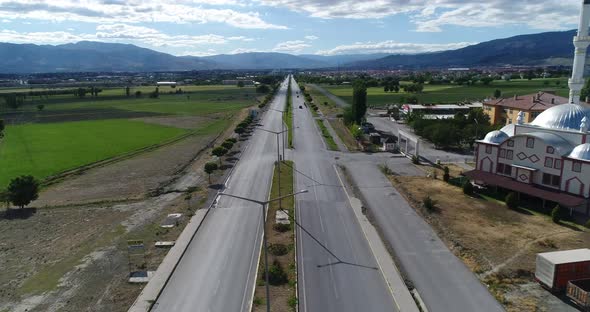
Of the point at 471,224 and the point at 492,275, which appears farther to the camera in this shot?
the point at 471,224

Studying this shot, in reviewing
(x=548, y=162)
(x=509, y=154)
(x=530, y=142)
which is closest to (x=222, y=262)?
(x=548, y=162)

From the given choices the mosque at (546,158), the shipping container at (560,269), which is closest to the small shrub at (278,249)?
the shipping container at (560,269)

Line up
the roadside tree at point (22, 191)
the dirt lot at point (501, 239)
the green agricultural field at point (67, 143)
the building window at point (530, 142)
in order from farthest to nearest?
the green agricultural field at point (67, 143), the building window at point (530, 142), the roadside tree at point (22, 191), the dirt lot at point (501, 239)

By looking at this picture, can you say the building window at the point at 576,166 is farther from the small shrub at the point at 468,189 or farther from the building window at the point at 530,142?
the small shrub at the point at 468,189

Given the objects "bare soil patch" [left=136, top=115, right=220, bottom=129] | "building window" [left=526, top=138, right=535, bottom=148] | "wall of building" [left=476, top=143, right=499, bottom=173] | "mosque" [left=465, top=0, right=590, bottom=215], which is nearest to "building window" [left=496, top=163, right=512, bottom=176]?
"mosque" [left=465, top=0, right=590, bottom=215]

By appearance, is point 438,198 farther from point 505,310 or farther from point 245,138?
point 245,138

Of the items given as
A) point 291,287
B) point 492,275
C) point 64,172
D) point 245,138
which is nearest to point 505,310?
point 492,275
